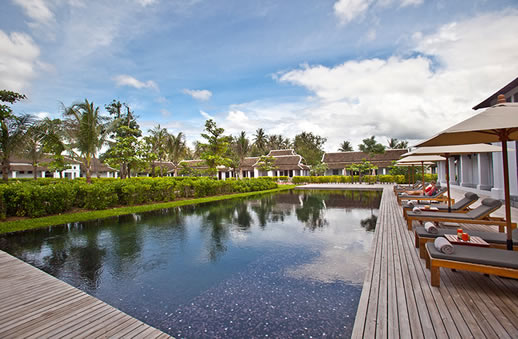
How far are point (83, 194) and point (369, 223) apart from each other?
42.2 ft

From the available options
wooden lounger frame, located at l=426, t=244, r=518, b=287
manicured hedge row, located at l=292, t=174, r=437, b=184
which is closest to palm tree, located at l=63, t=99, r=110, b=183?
wooden lounger frame, located at l=426, t=244, r=518, b=287

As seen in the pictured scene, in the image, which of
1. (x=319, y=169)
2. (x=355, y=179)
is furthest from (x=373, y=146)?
(x=319, y=169)

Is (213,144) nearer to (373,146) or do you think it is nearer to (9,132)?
(9,132)

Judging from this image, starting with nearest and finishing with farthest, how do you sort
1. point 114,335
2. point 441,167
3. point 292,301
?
point 114,335 → point 292,301 → point 441,167

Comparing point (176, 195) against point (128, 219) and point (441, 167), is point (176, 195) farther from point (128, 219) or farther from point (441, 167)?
point (441, 167)

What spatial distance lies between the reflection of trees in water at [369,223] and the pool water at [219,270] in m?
0.04

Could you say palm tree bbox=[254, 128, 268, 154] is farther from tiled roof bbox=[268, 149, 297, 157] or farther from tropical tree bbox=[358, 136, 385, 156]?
tropical tree bbox=[358, 136, 385, 156]

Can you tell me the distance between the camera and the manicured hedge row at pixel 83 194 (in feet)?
30.7

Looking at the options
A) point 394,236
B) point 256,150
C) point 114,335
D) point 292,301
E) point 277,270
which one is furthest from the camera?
point 256,150

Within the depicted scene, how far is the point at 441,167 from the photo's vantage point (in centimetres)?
2430

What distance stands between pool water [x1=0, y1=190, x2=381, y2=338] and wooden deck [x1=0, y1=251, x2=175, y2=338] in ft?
1.36

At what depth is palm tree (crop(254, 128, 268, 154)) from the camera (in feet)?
183

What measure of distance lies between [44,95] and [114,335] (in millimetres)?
18729

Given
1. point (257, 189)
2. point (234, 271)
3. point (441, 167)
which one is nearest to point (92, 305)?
point (234, 271)
